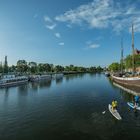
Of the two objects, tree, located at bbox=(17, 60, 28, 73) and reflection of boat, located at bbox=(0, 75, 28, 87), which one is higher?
tree, located at bbox=(17, 60, 28, 73)

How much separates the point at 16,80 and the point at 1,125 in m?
78.6

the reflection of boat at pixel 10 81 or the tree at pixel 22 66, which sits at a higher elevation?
the tree at pixel 22 66

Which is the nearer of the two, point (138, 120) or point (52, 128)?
point (52, 128)

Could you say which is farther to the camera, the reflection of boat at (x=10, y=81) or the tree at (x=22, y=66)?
the tree at (x=22, y=66)

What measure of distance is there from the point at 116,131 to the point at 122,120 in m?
5.13

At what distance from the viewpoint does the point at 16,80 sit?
103500 mm

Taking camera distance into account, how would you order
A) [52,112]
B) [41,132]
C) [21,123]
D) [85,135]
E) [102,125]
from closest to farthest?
[85,135]
[41,132]
[102,125]
[21,123]
[52,112]

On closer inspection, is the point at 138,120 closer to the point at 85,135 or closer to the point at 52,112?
the point at 85,135

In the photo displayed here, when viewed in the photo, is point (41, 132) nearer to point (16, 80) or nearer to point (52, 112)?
point (52, 112)

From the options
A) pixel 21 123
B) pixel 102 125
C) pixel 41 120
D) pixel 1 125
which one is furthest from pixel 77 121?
pixel 1 125

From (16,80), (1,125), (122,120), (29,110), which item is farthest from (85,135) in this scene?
(16,80)

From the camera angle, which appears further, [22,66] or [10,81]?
[22,66]

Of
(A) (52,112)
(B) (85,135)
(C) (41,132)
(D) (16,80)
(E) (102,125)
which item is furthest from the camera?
(D) (16,80)

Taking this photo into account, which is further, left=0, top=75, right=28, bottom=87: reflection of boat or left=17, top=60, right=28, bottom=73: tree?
left=17, top=60, right=28, bottom=73: tree
